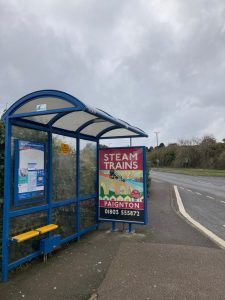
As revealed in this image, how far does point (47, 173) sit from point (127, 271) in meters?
2.10

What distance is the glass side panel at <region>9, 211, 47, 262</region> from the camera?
13.3 feet

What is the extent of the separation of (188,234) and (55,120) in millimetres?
3834

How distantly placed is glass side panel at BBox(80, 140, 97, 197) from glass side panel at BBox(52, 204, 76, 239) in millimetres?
530

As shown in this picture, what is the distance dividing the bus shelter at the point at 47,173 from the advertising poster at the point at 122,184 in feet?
0.96

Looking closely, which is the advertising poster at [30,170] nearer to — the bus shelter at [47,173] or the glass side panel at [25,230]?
the bus shelter at [47,173]

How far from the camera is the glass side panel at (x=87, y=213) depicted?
592 cm

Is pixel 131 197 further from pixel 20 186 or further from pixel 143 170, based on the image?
pixel 20 186

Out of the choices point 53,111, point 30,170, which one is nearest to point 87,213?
point 30,170

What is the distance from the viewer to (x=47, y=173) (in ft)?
15.8

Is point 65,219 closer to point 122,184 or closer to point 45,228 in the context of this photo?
point 45,228

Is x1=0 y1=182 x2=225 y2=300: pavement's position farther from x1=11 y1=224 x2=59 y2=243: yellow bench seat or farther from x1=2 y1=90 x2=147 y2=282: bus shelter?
x1=11 y1=224 x2=59 y2=243: yellow bench seat

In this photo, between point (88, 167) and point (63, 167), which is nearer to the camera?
point (63, 167)

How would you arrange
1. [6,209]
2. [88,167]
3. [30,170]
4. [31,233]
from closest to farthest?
[6,209] → [31,233] → [30,170] → [88,167]

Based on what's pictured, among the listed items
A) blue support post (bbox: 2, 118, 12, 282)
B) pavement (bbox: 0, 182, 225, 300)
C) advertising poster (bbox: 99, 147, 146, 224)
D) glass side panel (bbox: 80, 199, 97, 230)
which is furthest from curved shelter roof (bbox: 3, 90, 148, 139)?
pavement (bbox: 0, 182, 225, 300)
